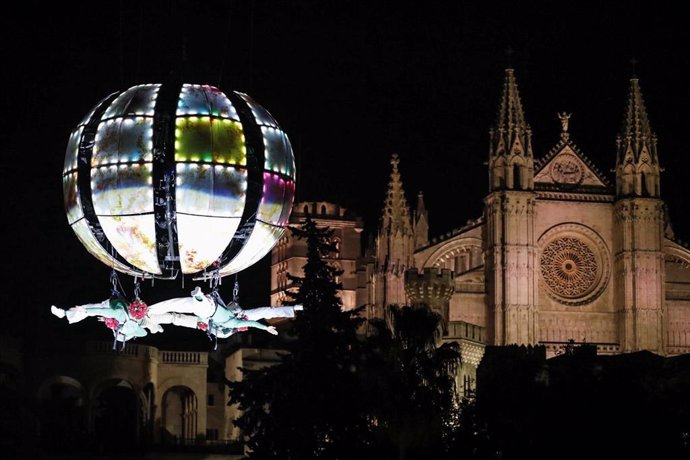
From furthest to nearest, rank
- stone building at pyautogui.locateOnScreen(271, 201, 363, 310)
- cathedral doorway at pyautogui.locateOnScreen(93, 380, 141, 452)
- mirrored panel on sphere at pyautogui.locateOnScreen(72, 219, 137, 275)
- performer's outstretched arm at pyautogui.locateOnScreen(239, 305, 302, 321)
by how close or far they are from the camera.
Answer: stone building at pyautogui.locateOnScreen(271, 201, 363, 310) < cathedral doorway at pyautogui.locateOnScreen(93, 380, 141, 452) < performer's outstretched arm at pyautogui.locateOnScreen(239, 305, 302, 321) < mirrored panel on sphere at pyautogui.locateOnScreen(72, 219, 137, 275)

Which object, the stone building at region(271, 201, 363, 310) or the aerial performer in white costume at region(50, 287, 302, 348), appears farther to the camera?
the stone building at region(271, 201, 363, 310)

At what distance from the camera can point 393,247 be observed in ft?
272

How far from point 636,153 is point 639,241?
3.79 m

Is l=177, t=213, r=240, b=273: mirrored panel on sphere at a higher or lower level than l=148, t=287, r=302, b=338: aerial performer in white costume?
higher

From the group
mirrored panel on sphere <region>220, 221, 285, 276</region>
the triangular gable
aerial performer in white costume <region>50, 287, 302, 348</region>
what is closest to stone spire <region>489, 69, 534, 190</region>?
the triangular gable

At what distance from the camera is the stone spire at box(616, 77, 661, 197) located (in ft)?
270

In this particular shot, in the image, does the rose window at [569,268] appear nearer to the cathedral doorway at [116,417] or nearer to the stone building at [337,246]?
the stone building at [337,246]

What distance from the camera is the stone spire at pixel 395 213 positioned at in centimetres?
8350

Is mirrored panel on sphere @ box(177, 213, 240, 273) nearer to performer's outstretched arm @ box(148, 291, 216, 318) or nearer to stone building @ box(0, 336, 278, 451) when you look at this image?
performer's outstretched arm @ box(148, 291, 216, 318)

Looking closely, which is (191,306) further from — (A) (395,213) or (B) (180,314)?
(A) (395,213)

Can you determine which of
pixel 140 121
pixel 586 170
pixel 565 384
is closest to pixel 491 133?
pixel 586 170

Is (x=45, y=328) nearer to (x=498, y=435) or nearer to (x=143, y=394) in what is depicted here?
(x=143, y=394)

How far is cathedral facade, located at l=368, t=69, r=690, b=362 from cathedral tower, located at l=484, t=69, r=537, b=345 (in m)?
0.04

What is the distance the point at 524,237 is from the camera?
80250 millimetres
